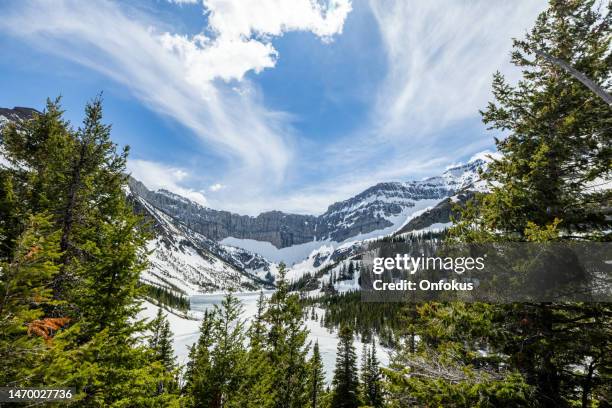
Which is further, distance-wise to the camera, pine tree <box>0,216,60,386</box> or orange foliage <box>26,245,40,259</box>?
orange foliage <box>26,245,40,259</box>

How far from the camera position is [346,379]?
33219mm

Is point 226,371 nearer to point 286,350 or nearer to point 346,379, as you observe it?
point 286,350

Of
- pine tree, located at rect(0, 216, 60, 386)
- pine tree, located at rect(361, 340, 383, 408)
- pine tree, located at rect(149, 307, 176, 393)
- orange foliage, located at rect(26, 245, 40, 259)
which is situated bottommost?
pine tree, located at rect(361, 340, 383, 408)

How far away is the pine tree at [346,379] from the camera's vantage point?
106 feet

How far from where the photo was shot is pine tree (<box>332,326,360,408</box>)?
32.2 m

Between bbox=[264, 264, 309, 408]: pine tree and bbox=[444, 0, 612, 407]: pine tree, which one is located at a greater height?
bbox=[444, 0, 612, 407]: pine tree

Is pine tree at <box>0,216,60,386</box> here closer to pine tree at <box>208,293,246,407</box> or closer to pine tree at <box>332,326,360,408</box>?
pine tree at <box>208,293,246,407</box>

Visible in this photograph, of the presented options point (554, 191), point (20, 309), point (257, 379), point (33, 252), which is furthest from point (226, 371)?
point (554, 191)

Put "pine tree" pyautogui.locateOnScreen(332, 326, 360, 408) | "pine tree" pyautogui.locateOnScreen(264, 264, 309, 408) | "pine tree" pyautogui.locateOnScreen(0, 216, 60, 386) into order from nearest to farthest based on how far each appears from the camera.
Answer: "pine tree" pyautogui.locateOnScreen(0, 216, 60, 386) < "pine tree" pyautogui.locateOnScreen(264, 264, 309, 408) < "pine tree" pyautogui.locateOnScreen(332, 326, 360, 408)

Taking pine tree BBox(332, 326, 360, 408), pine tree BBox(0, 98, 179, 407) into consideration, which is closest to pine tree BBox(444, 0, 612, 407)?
pine tree BBox(0, 98, 179, 407)

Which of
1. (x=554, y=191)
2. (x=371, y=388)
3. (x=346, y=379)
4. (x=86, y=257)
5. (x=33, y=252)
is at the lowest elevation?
(x=371, y=388)

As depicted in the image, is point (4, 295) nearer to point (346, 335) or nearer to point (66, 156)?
point (66, 156)

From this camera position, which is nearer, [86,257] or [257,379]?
[86,257]

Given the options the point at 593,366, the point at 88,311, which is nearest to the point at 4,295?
the point at 88,311
